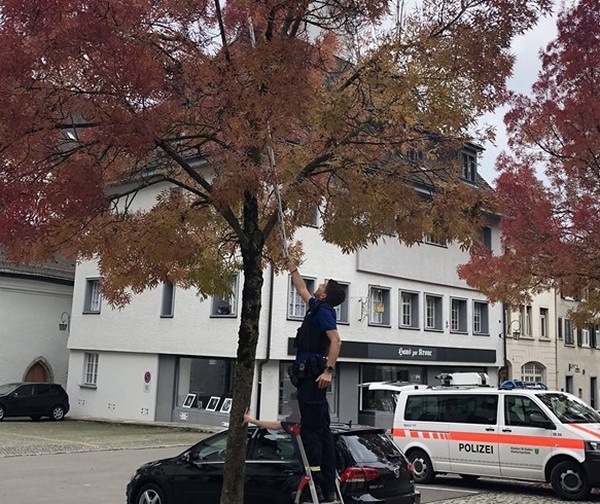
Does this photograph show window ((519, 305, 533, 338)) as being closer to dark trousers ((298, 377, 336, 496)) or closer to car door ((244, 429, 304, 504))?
car door ((244, 429, 304, 504))

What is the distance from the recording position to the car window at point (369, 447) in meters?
8.99

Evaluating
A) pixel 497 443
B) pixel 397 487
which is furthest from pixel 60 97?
pixel 497 443

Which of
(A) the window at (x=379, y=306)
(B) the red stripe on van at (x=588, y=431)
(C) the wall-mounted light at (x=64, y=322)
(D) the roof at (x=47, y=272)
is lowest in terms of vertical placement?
(B) the red stripe on van at (x=588, y=431)

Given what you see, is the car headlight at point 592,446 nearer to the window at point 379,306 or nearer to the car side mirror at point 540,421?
the car side mirror at point 540,421

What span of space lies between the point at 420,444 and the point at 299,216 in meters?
8.58

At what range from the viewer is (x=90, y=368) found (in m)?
32.7

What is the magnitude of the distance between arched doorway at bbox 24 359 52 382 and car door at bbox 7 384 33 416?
4483mm

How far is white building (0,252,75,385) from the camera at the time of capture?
33.2m

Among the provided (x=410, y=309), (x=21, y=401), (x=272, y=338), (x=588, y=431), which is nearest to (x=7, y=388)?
(x=21, y=401)

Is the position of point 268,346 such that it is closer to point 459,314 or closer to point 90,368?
point 90,368

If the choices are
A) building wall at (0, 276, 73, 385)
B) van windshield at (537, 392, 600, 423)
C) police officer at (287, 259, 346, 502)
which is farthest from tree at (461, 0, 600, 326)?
building wall at (0, 276, 73, 385)

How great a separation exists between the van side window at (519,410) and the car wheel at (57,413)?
21390 millimetres

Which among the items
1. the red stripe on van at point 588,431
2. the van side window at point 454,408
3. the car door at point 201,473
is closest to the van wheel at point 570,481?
the red stripe on van at point 588,431

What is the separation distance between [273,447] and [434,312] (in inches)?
1008
